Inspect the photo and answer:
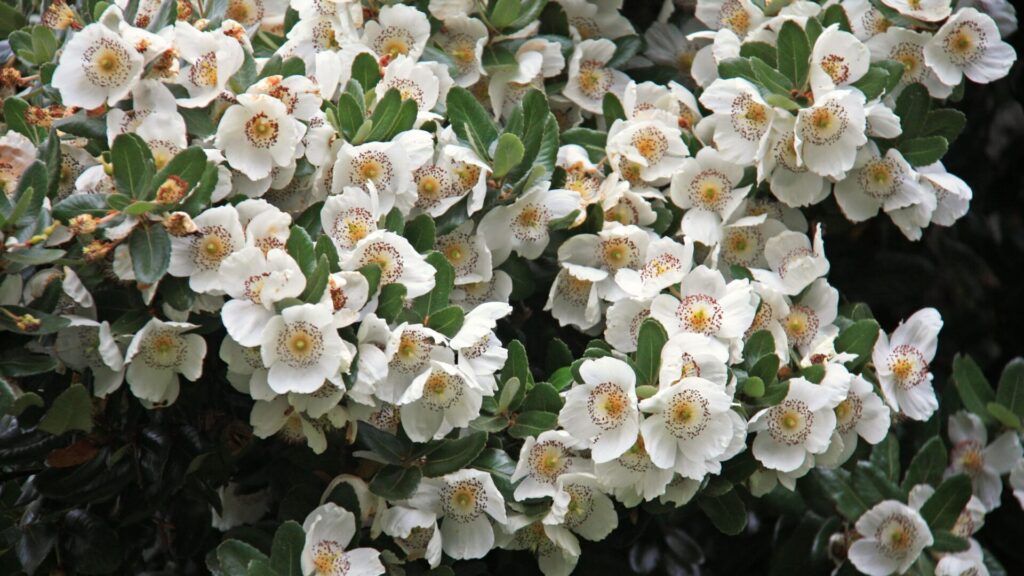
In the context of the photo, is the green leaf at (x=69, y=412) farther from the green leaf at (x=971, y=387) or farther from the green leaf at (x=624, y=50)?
the green leaf at (x=971, y=387)

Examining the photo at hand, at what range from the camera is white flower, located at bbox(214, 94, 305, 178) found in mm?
1620

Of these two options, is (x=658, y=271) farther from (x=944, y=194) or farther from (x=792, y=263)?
(x=944, y=194)

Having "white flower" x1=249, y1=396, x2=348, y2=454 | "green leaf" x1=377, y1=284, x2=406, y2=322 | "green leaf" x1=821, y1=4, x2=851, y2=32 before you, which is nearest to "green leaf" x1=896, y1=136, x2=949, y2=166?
"green leaf" x1=821, y1=4, x2=851, y2=32

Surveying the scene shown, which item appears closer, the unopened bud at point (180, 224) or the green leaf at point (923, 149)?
the unopened bud at point (180, 224)

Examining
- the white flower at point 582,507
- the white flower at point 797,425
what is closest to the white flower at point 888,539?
the white flower at point 797,425

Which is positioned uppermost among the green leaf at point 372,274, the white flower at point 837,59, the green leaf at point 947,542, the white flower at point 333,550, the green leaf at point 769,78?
the white flower at point 837,59

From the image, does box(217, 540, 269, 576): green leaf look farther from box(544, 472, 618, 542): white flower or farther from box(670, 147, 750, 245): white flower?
box(670, 147, 750, 245): white flower

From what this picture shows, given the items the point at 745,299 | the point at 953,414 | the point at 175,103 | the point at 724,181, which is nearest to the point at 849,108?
the point at 724,181

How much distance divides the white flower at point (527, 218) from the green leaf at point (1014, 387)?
94 centimetres

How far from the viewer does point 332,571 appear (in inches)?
62.4

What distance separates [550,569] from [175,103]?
0.87 metres

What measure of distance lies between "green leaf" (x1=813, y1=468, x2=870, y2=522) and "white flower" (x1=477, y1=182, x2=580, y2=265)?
635mm

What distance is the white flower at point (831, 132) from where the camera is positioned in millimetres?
1771

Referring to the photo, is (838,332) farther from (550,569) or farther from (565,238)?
(550,569)
